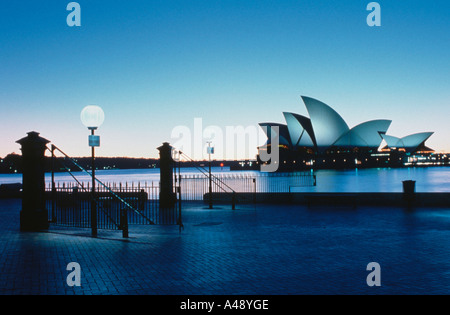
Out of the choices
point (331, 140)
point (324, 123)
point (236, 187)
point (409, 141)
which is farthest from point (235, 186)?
point (409, 141)

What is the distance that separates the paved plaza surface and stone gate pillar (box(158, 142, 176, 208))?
6.44 m

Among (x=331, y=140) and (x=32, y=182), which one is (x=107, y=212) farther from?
(x=331, y=140)

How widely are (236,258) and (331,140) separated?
8425 centimetres

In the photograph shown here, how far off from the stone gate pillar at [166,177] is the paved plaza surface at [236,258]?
6440mm

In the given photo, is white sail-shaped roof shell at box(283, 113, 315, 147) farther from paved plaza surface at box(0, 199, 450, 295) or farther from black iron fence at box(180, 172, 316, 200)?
paved plaza surface at box(0, 199, 450, 295)

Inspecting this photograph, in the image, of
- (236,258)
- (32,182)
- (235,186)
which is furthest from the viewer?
(235,186)

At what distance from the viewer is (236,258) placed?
7703 mm

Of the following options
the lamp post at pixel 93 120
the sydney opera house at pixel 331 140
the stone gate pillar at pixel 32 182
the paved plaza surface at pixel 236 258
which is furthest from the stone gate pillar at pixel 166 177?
the sydney opera house at pixel 331 140

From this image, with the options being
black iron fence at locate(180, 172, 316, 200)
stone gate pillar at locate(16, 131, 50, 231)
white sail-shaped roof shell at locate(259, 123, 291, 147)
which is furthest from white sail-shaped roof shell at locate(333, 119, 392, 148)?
stone gate pillar at locate(16, 131, 50, 231)

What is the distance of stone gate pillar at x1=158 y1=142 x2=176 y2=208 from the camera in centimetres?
1909
